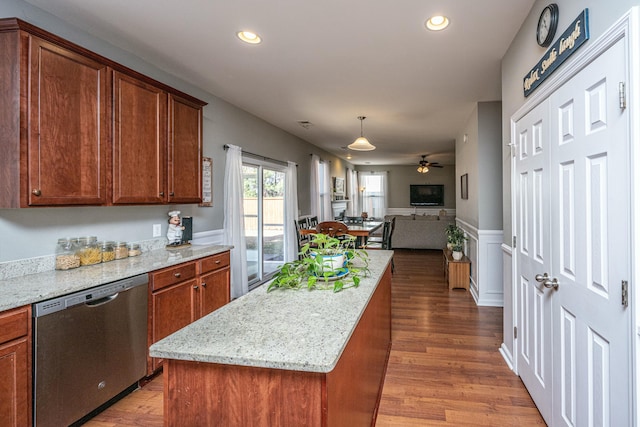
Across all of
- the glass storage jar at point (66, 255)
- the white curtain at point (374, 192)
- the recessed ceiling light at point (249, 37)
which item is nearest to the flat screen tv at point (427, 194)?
the white curtain at point (374, 192)

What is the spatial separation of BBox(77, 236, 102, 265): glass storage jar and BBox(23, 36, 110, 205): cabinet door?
0.35 meters

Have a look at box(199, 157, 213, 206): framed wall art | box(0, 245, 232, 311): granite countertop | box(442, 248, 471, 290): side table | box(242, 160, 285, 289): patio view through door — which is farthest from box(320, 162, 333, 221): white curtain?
box(0, 245, 232, 311): granite countertop

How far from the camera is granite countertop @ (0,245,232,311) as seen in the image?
171 centimetres

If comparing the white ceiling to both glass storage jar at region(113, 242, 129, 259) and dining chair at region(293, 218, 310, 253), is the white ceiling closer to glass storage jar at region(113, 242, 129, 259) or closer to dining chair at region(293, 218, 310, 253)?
glass storage jar at region(113, 242, 129, 259)

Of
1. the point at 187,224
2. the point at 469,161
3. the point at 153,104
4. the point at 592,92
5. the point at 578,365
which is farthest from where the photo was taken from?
the point at 469,161

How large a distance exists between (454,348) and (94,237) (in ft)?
10.2

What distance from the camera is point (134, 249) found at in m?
2.84

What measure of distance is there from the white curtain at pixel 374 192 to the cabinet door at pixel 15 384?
11287mm

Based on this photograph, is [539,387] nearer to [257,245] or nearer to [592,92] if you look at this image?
[592,92]

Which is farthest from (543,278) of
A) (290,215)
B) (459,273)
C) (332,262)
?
(290,215)

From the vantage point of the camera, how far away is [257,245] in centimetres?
527

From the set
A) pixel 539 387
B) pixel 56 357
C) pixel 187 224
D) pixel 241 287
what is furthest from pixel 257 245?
pixel 539 387

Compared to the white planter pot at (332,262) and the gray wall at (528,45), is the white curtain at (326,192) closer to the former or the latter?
the gray wall at (528,45)

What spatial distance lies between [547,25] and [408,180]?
1068cm
